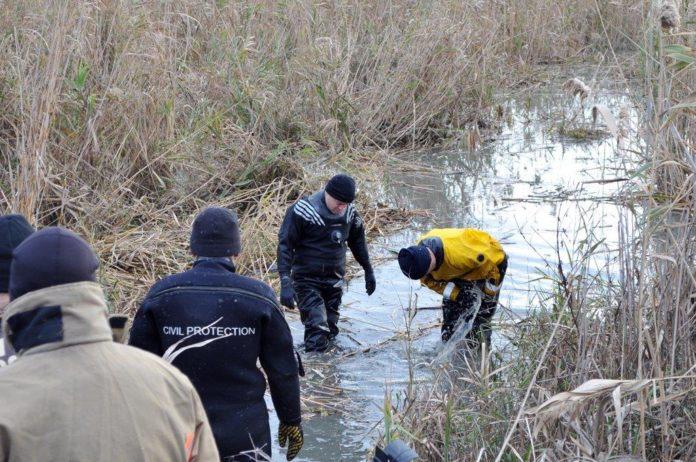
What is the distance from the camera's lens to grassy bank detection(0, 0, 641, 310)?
25.2ft

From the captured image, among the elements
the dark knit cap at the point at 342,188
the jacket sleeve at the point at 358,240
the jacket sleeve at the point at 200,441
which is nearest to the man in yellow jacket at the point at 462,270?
the dark knit cap at the point at 342,188

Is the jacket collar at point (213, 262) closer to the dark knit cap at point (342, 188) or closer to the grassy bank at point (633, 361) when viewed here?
the grassy bank at point (633, 361)

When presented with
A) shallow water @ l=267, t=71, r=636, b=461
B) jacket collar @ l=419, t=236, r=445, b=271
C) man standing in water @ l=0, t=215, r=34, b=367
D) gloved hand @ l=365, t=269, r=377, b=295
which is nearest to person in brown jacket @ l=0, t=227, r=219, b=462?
man standing in water @ l=0, t=215, r=34, b=367

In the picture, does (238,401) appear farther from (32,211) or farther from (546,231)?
(546,231)

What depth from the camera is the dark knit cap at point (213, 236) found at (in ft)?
12.5

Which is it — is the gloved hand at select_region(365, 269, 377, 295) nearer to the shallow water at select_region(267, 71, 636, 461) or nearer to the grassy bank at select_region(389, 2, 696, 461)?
the shallow water at select_region(267, 71, 636, 461)

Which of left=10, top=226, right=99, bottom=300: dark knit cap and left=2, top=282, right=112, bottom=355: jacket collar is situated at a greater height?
left=10, top=226, right=99, bottom=300: dark knit cap

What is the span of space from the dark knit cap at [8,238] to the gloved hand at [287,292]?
126 inches

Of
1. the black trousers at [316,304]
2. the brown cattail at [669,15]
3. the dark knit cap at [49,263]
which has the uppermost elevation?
the brown cattail at [669,15]

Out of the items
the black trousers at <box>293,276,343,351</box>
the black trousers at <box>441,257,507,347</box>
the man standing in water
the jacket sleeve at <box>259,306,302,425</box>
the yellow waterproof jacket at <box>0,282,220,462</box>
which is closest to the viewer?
the yellow waterproof jacket at <box>0,282,220,462</box>

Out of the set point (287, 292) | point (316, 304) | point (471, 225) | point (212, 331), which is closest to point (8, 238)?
point (212, 331)

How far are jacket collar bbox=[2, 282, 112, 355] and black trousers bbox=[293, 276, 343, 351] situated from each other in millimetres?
4693

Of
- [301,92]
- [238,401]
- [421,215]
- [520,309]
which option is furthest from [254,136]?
[238,401]

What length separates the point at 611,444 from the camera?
11.6 ft
